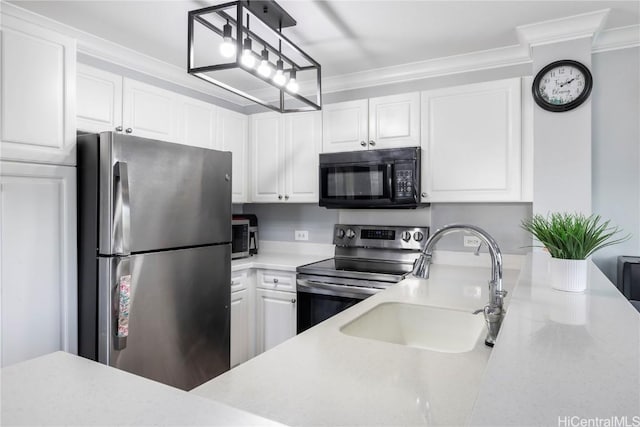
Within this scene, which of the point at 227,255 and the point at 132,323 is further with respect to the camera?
the point at 227,255

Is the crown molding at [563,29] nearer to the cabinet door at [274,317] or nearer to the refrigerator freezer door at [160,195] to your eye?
the refrigerator freezer door at [160,195]

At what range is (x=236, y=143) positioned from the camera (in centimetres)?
326

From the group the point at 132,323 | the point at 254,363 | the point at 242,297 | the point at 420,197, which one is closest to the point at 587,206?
the point at 420,197

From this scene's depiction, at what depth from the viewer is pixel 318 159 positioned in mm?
3004

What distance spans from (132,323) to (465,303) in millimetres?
1575

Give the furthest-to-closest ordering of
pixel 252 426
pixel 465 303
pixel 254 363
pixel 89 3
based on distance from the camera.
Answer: pixel 89 3 < pixel 465 303 < pixel 254 363 < pixel 252 426

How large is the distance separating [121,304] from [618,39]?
3.07 meters

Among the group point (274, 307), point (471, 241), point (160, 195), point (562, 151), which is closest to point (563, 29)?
point (562, 151)

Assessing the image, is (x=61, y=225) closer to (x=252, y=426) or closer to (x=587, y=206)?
(x=252, y=426)

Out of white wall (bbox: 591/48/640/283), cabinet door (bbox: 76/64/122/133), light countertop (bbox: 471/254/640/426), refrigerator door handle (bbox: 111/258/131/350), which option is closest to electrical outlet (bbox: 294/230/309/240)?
cabinet door (bbox: 76/64/122/133)

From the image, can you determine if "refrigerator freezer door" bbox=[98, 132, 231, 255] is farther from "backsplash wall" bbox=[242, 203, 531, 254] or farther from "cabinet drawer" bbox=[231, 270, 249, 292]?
"backsplash wall" bbox=[242, 203, 531, 254]

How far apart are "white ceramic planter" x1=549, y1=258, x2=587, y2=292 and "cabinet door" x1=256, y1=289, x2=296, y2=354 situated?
197cm

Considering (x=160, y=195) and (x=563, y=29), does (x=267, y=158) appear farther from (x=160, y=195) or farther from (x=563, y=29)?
(x=563, y=29)

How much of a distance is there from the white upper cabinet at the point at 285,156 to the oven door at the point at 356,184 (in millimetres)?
157
